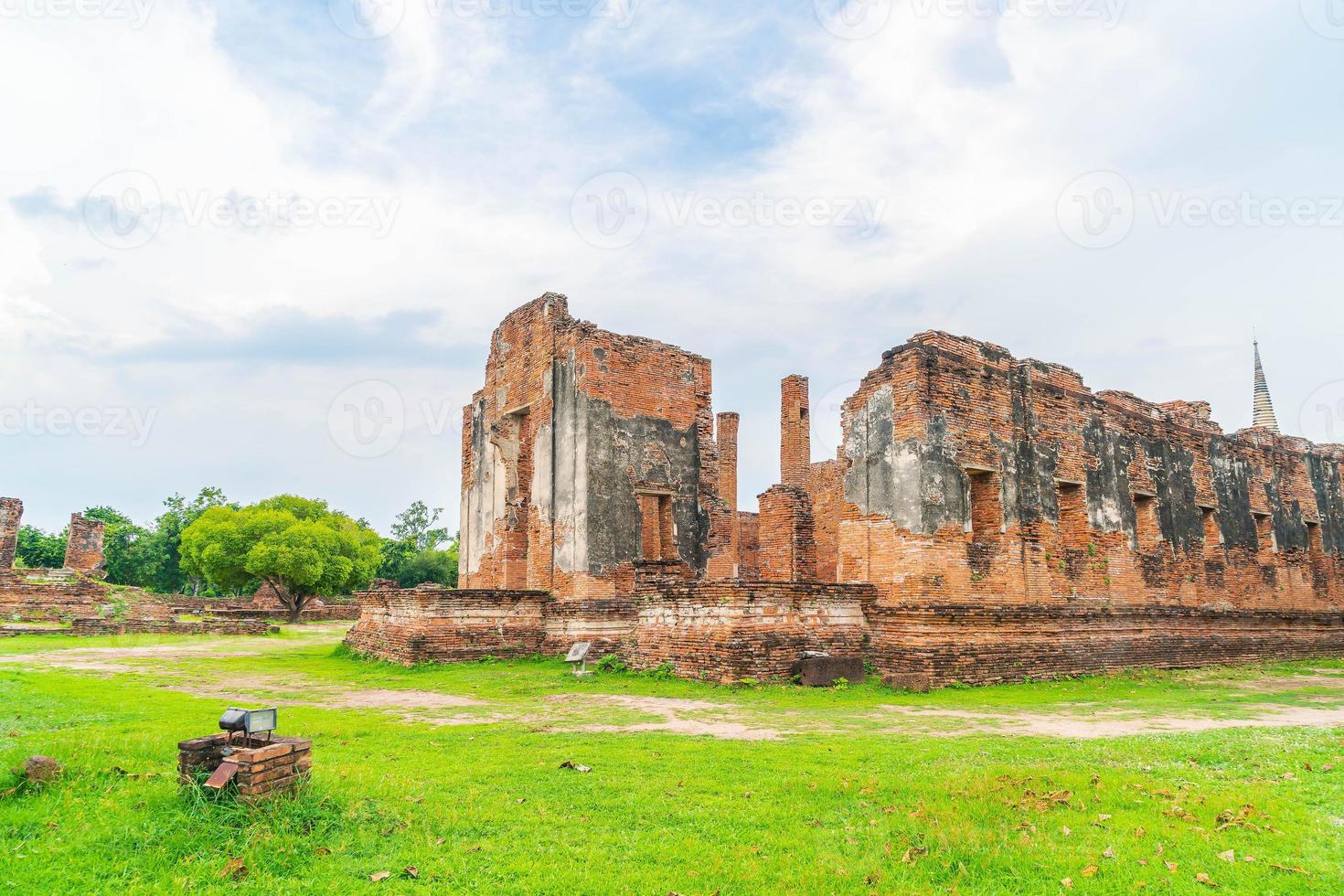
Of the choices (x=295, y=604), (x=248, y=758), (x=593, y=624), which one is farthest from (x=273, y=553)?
(x=248, y=758)

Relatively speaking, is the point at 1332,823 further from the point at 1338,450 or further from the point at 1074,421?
the point at 1338,450

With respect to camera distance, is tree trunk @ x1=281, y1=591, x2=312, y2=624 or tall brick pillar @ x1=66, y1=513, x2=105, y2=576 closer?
tree trunk @ x1=281, y1=591, x2=312, y2=624

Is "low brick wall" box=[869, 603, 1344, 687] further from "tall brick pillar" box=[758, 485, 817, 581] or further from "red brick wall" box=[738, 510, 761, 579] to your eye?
"red brick wall" box=[738, 510, 761, 579]

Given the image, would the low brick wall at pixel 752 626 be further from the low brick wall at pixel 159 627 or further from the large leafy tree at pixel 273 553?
the large leafy tree at pixel 273 553

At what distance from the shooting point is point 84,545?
138ft

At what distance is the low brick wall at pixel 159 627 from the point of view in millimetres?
23734

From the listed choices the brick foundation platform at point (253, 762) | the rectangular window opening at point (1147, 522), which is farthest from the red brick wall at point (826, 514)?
the brick foundation platform at point (253, 762)

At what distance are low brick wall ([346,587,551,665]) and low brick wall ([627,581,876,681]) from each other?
132 inches

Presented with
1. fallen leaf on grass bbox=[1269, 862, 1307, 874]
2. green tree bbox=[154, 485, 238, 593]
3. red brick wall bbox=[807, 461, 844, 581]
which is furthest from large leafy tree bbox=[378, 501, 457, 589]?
fallen leaf on grass bbox=[1269, 862, 1307, 874]

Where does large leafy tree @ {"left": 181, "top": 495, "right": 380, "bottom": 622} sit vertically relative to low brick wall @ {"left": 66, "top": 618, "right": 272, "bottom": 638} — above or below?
above

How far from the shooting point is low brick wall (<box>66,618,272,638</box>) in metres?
23.7

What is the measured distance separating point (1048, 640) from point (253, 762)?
12.1m

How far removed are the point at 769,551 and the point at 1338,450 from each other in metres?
19.9

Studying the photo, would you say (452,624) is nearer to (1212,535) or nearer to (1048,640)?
(1048,640)
